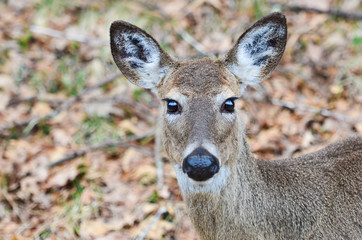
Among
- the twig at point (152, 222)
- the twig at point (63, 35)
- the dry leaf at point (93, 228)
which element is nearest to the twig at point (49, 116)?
the twig at point (63, 35)

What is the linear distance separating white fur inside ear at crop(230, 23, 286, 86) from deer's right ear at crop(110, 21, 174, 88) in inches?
18.6

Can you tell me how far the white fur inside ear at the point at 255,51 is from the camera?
3.51m

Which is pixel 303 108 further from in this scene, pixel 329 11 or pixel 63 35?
pixel 63 35

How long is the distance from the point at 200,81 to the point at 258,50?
1.92ft

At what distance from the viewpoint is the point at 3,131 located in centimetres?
623

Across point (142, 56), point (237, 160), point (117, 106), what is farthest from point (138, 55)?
point (117, 106)

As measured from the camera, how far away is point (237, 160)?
3.31 metres

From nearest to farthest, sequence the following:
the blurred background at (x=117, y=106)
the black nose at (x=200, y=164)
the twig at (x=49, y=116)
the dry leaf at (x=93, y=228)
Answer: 1. the black nose at (x=200, y=164)
2. the dry leaf at (x=93, y=228)
3. the blurred background at (x=117, y=106)
4. the twig at (x=49, y=116)

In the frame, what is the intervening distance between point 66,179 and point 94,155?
0.49 m

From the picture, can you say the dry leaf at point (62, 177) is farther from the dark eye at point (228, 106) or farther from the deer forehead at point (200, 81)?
the dark eye at point (228, 106)

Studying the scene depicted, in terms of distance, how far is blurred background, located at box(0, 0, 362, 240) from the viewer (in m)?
5.15

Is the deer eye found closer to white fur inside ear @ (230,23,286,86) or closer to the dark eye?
the dark eye

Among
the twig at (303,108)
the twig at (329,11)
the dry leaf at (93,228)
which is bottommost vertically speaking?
the dry leaf at (93,228)

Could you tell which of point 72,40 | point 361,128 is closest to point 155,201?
point 361,128
